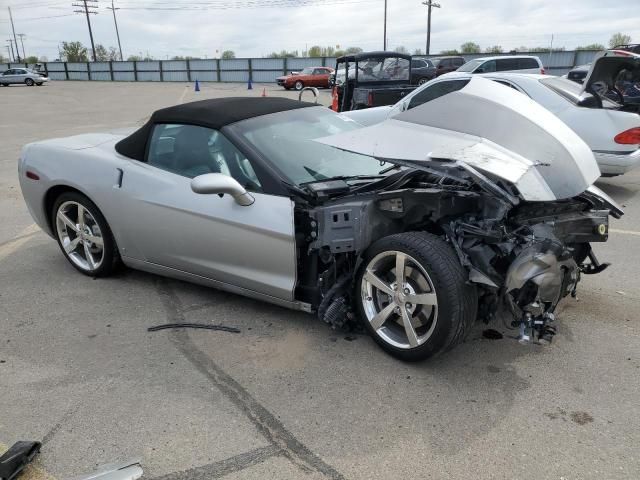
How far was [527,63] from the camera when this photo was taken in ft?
60.5

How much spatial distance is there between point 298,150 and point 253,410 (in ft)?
5.81

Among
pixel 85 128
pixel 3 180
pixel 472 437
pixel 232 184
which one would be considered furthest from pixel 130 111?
pixel 472 437

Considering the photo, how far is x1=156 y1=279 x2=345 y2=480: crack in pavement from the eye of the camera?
2357 mm

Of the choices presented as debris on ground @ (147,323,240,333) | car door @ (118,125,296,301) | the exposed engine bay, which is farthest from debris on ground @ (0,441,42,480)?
the exposed engine bay

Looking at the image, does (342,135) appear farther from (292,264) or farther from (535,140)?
(535,140)

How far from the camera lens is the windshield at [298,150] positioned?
350cm

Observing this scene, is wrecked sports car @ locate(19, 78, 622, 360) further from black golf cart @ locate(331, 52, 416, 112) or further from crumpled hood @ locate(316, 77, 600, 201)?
black golf cart @ locate(331, 52, 416, 112)

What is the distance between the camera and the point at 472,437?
8.17 feet

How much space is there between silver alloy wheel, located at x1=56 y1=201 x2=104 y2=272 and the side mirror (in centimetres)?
149

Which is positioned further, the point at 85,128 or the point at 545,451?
the point at 85,128

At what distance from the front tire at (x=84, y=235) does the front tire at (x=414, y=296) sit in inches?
85.5

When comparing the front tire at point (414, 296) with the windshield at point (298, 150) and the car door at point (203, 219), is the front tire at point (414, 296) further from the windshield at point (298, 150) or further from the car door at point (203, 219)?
the windshield at point (298, 150)

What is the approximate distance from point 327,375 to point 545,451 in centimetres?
116

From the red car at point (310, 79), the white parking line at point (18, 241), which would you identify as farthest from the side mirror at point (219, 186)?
the red car at point (310, 79)
